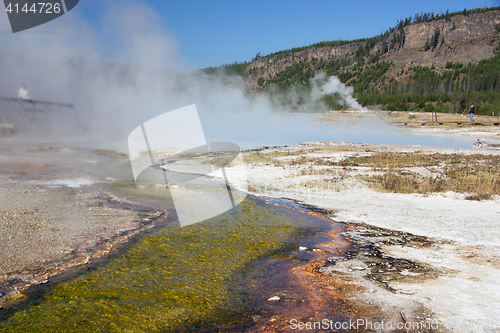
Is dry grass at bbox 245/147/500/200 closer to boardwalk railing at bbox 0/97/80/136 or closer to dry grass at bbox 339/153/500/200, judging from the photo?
dry grass at bbox 339/153/500/200

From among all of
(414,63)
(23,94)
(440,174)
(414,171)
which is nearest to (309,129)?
(414,171)

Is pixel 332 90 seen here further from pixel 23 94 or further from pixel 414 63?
pixel 23 94

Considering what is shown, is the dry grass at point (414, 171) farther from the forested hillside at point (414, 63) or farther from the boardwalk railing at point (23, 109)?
the forested hillside at point (414, 63)

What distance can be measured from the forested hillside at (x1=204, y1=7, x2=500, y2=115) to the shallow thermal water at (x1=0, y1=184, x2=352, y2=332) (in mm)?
62274

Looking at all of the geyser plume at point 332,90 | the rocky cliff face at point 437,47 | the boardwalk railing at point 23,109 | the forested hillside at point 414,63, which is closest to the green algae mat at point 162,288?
the boardwalk railing at point 23,109

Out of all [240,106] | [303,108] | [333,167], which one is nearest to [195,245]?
[333,167]

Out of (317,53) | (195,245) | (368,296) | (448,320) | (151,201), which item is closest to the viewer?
(448,320)

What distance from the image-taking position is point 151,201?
27.1 ft

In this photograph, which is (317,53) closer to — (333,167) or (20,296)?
(333,167)

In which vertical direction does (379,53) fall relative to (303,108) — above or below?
above

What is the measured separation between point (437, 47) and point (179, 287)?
124161 millimetres

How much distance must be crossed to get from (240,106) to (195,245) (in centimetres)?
4007

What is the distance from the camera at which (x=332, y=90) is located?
8169 cm

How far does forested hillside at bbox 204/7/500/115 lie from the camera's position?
Answer: 7619cm
